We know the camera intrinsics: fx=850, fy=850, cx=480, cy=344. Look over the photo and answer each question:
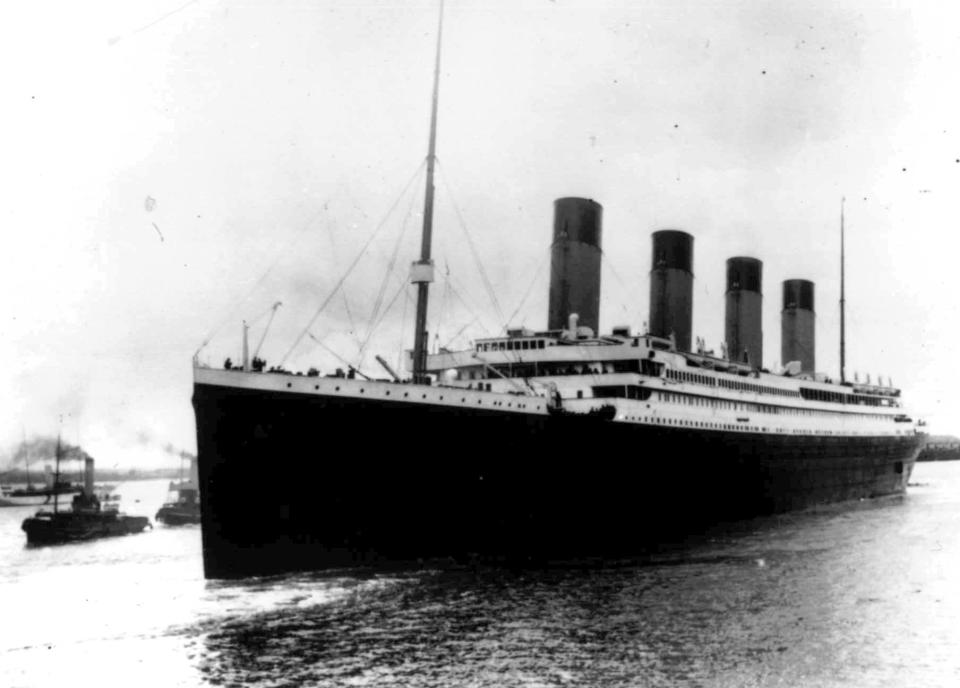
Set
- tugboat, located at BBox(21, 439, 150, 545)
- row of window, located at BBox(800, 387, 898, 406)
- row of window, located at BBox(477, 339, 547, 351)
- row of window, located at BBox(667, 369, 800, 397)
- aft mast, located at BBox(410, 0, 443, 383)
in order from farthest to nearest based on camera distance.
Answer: row of window, located at BBox(800, 387, 898, 406)
tugboat, located at BBox(21, 439, 150, 545)
row of window, located at BBox(667, 369, 800, 397)
row of window, located at BBox(477, 339, 547, 351)
aft mast, located at BBox(410, 0, 443, 383)

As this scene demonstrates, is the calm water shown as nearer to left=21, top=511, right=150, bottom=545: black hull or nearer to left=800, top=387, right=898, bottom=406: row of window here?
left=800, top=387, right=898, bottom=406: row of window

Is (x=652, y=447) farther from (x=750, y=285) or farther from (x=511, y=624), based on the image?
(x=750, y=285)

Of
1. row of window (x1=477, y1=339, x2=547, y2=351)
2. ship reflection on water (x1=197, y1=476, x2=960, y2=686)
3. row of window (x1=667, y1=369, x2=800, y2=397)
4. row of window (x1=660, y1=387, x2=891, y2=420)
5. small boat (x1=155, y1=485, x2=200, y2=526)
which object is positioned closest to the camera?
ship reflection on water (x1=197, y1=476, x2=960, y2=686)


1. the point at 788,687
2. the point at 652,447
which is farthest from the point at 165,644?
the point at 652,447

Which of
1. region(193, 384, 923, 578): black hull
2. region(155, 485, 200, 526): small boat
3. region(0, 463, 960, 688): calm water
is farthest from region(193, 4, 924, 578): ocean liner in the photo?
region(155, 485, 200, 526): small boat

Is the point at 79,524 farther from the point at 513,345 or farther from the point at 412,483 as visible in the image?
the point at 412,483

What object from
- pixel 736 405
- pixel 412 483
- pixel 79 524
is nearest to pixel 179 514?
pixel 79 524

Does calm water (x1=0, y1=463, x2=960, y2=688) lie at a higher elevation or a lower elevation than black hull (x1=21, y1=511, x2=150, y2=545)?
higher
